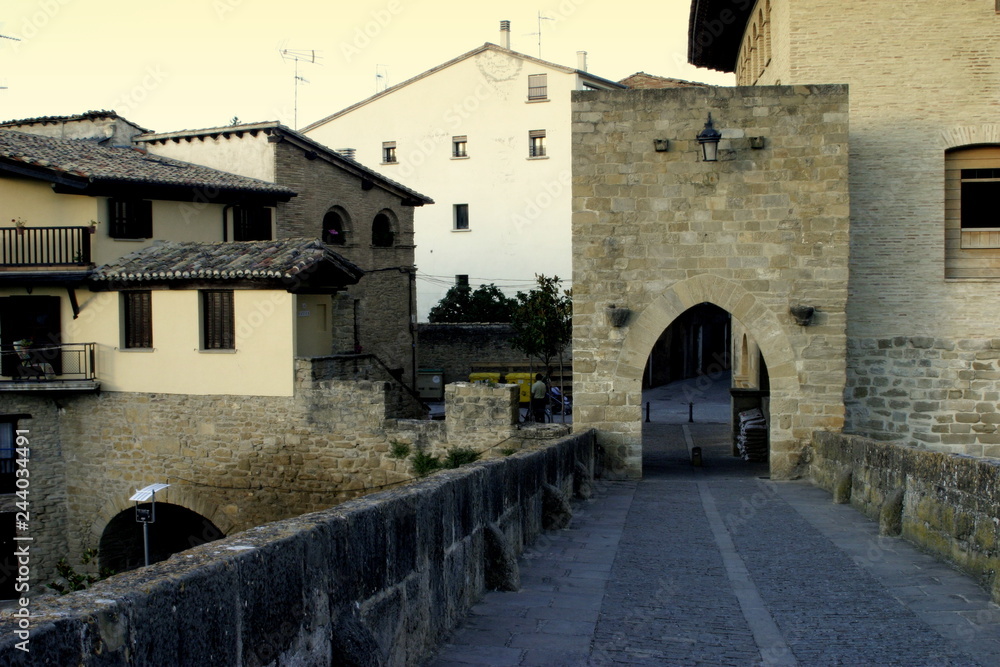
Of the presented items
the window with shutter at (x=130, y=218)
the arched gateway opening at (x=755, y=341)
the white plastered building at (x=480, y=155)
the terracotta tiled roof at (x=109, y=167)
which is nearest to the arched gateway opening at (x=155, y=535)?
the window with shutter at (x=130, y=218)

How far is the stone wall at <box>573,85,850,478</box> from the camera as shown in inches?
539

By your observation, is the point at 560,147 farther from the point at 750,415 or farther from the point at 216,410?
the point at 216,410

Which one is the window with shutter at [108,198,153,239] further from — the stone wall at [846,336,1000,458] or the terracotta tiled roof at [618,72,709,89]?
the terracotta tiled roof at [618,72,709,89]

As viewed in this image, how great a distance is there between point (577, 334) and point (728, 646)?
9001mm

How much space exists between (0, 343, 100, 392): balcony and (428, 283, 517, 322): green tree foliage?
19196 millimetres

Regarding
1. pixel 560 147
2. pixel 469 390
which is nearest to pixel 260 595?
pixel 469 390

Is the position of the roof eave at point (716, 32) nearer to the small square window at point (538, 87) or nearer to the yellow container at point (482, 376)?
the yellow container at point (482, 376)

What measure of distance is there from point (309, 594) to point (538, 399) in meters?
18.5

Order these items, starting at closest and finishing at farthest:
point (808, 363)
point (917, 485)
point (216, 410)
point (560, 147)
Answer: point (917, 485) → point (808, 363) → point (216, 410) → point (560, 147)

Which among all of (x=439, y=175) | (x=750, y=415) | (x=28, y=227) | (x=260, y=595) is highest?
(x=439, y=175)

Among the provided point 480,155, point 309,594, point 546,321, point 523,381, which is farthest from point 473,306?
point 309,594

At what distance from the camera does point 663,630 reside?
18.3 ft

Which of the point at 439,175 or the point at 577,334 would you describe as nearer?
the point at 577,334

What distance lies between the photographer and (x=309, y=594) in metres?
3.63
